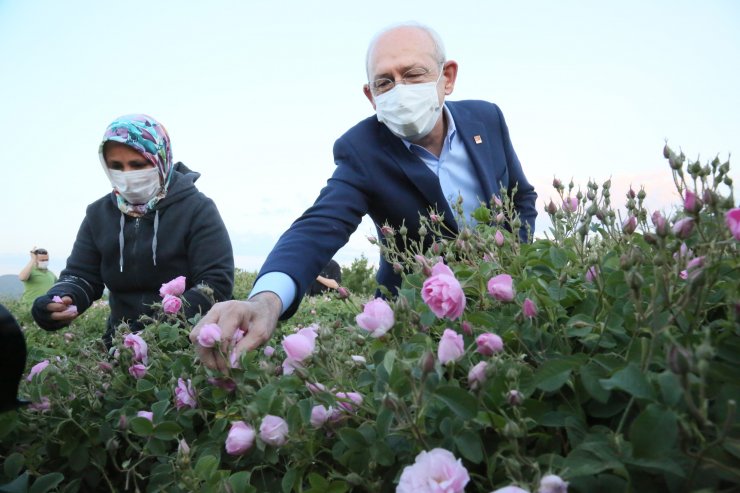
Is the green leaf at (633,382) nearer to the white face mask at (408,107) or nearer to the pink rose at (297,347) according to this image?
the pink rose at (297,347)

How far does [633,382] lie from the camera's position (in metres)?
0.81

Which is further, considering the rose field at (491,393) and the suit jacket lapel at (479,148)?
the suit jacket lapel at (479,148)

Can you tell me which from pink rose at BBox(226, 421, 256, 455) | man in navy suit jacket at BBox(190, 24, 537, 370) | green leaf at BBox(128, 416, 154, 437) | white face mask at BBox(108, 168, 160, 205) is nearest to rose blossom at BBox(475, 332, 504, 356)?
pink rose at BBox(226, 421, 256, 455)

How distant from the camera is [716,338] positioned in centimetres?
96

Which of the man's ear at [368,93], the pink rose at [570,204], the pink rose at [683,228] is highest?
the man's ear at [368,93]

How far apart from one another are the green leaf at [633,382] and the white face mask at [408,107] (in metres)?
2.41

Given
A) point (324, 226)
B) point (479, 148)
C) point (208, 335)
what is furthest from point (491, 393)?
point (479, 148)

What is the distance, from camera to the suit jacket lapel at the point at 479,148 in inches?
124

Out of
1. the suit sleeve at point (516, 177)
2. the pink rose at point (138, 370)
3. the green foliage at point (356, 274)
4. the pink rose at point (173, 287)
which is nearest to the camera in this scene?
the pink rose at point (138, 370)

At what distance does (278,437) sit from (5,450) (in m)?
1.08

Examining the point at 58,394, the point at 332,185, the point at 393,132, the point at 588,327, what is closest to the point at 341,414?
the point at 588,327

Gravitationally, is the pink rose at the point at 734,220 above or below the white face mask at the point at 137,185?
above

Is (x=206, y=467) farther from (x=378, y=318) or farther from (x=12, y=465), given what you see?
(x=12, y=465)

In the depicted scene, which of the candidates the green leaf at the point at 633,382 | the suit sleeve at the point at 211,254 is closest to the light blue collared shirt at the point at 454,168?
the suit sleeve at the point at 211,254
